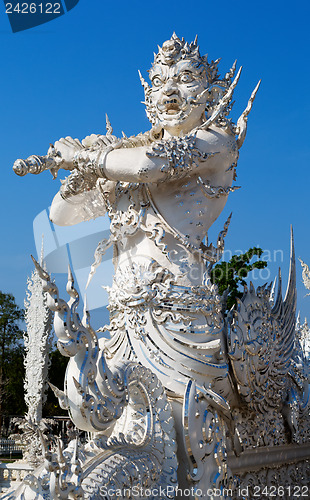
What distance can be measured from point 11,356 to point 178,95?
19631mm

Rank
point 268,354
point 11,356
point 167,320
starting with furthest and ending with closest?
1. point 11,356
2. point 268,354
3. point 167,320

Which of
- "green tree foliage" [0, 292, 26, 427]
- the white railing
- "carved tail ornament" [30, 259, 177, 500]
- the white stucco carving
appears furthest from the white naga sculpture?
"green tree foliage" [0, 292, 26, 427]

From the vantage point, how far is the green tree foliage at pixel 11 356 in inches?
810

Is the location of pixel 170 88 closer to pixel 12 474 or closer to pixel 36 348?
pixel 12 474

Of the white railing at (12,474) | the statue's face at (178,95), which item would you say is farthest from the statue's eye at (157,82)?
the white railing at (12,474)

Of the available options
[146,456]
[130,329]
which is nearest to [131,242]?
[130,329]

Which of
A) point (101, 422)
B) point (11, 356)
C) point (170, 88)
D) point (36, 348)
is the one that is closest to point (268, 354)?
point (101, 422)

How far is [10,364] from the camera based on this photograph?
20922 millimetres

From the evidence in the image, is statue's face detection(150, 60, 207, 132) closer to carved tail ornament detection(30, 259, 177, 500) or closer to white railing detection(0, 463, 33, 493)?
carved tail ornament detection(30, 259, 177, 500)

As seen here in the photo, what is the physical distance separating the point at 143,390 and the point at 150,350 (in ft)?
0.80

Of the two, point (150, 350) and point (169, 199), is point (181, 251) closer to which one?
point (169, 199)

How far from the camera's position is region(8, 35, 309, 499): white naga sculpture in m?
2.22

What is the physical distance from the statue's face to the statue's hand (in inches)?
19.7

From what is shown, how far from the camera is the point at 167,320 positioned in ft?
8.95
